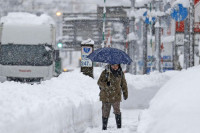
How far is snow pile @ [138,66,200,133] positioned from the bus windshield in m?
15.7

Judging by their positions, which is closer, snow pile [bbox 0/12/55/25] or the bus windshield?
the bus windshield

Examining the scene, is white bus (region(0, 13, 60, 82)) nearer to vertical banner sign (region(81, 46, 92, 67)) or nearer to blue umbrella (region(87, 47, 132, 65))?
vertical banner sign (region(81, 46, 92, 67))

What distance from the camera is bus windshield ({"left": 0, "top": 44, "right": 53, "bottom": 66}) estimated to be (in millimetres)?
21375

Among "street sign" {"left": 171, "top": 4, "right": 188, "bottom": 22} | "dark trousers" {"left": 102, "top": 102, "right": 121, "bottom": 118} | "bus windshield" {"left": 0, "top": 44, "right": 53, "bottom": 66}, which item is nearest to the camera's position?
"dark trousers" {"left": 102, "top": 102, "right": 121, "bottom": 118}

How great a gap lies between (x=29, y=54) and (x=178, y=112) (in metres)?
17.1

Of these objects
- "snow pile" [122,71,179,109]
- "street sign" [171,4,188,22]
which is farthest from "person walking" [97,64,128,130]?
"street sign" [171,4,188,22]

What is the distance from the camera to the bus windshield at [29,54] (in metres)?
21.4

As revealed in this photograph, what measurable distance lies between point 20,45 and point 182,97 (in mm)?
16870

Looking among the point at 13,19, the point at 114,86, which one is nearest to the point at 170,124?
the point at 114,86

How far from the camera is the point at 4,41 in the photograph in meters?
21.3

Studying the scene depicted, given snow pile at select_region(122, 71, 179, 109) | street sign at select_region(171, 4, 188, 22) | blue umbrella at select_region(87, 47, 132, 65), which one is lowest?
snow pile at select_region(122, 71, 179, 109)

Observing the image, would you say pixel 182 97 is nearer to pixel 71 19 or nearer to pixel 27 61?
pixel 27 61

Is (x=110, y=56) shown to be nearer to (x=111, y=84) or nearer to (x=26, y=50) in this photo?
(x=111, y=84)

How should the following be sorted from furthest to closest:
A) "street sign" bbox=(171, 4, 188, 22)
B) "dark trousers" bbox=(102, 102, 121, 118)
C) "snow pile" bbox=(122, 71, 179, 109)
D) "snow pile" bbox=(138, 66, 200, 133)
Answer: "street sign" bbox=(171, 4, 188, 22) < "snow pile" bbox=(122, 71, 179, 109) < "dark trousers" bbox=(102, 102, 121, 118) < "snow pile" bbox=(138, 66, 200, 133)
